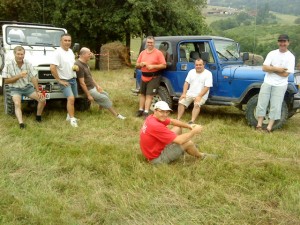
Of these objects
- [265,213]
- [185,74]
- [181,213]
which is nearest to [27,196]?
[181,213]

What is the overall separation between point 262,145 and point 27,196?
3.43 m

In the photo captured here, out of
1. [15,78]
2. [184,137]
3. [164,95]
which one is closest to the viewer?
[184,137]

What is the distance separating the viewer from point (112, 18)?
59.5 feet

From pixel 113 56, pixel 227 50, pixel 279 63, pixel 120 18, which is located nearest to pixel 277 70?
pixel 279 63

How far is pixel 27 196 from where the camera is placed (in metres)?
3.81

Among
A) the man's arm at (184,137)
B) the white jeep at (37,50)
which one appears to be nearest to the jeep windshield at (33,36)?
the white jeep at (37,50)

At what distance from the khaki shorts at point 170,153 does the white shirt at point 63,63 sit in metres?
3.08

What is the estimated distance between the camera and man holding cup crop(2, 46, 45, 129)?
6.49 metres

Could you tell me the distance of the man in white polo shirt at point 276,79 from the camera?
20.2 ft

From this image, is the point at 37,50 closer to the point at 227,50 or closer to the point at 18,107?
the point at 18,107

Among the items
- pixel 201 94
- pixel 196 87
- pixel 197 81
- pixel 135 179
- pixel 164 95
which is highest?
pixel 197 81

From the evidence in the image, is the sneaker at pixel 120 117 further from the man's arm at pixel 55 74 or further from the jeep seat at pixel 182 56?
the jeep seat at pixel 182 56

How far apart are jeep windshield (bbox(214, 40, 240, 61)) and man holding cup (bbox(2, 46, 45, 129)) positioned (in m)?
3.54

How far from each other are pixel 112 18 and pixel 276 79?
1319 centimetres
